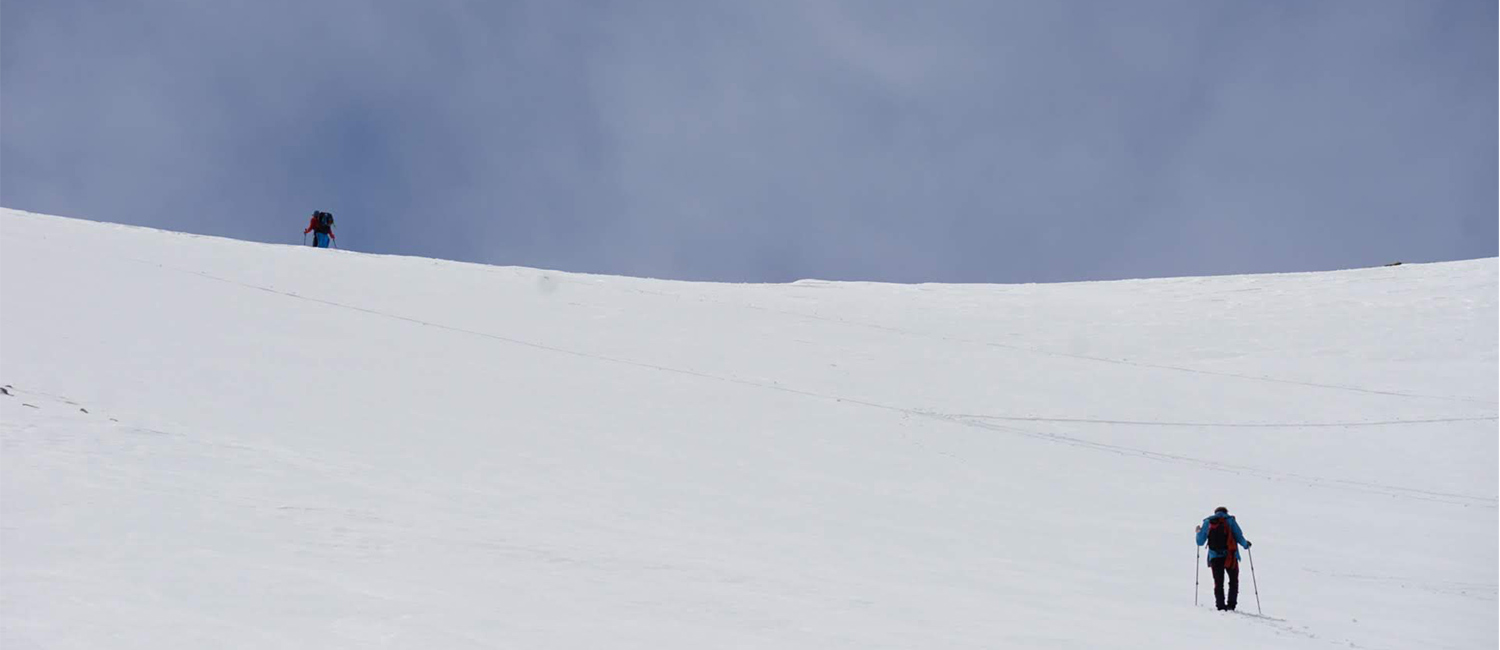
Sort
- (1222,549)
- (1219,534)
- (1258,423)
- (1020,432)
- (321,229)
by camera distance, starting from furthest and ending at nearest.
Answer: (321,229), (1258,423), (1020,432), (1219,534), (1222,549)

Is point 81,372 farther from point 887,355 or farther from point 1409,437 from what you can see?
point 1409,437

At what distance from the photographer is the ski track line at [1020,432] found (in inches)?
602

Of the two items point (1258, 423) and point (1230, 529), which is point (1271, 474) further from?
point (1230, 529)

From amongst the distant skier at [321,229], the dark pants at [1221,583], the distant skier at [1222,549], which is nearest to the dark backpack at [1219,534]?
the distant skier at [1222,549]

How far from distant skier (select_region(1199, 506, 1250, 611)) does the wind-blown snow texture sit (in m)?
0.35

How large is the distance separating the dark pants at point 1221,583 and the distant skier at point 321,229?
25.9 metres

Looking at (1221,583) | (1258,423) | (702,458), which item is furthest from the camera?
(1258,423)

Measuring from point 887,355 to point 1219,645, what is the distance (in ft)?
43.8

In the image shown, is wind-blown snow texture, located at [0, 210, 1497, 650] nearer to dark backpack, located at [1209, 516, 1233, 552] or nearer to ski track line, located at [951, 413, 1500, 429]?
ski track line, located at [951, 413, 1500, 429]

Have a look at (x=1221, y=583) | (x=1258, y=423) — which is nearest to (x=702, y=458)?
(x=1221, y=583)

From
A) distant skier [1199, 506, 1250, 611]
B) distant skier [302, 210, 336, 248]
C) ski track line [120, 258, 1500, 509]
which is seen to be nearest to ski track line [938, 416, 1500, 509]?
ski track line [120, 258, 1500, 509]

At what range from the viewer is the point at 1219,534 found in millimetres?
10891

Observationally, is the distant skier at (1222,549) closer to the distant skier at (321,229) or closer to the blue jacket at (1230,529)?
the blue jacket at (1230,529)

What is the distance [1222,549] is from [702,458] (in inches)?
225
